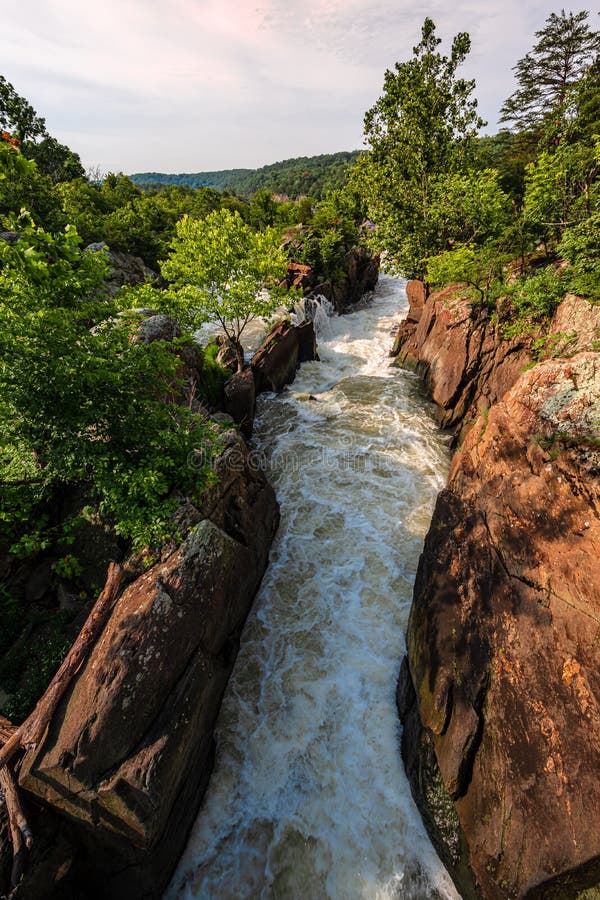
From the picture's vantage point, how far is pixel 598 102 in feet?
74.0

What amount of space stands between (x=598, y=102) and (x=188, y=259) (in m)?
29.0

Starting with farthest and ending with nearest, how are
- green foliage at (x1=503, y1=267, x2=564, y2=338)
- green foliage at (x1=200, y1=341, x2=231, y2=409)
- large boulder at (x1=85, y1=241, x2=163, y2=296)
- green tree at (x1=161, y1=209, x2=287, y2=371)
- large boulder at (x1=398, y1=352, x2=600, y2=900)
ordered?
large boulder at (x1=85, y1=241, x2=163, y2=296) → green foliage at (x1=200, y1=341, x2=231, y2=409) → green tree at (x1=161, y1=209, x2=287, y2=371) → green foliage at (x1=503, y1=267, x2=564, y2=338) → large boulder at (x1=398, y1=352, x2=600, y2=900)

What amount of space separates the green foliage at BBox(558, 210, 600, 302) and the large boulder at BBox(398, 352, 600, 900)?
5.62m

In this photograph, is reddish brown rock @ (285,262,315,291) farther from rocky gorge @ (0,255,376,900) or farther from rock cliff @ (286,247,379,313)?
rocky gorge @ (0,255,376,900)

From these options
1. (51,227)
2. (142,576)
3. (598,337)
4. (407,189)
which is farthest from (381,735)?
(51,227)

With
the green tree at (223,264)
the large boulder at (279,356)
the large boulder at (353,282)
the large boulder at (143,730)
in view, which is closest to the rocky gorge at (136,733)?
the large boulder at (143,730)

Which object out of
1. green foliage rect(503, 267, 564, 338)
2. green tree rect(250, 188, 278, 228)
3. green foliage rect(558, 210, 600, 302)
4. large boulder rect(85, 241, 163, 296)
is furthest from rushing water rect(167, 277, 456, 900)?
green tree rect(250, 188, 278, 228)

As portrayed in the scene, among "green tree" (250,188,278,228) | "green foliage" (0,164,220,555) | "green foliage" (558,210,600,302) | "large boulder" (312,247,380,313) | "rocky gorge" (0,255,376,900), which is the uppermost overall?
"green tree" (250,188,278,228)

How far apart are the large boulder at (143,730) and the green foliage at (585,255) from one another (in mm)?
13565

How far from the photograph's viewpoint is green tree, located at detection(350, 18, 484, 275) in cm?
2086

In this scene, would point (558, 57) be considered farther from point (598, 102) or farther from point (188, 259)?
point (188, 259)

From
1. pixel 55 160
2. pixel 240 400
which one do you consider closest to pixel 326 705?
pixel 240 400

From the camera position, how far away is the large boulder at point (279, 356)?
61.6 feet

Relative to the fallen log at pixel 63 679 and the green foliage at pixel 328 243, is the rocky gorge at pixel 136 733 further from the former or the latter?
the green foliage at pixel 328 243
